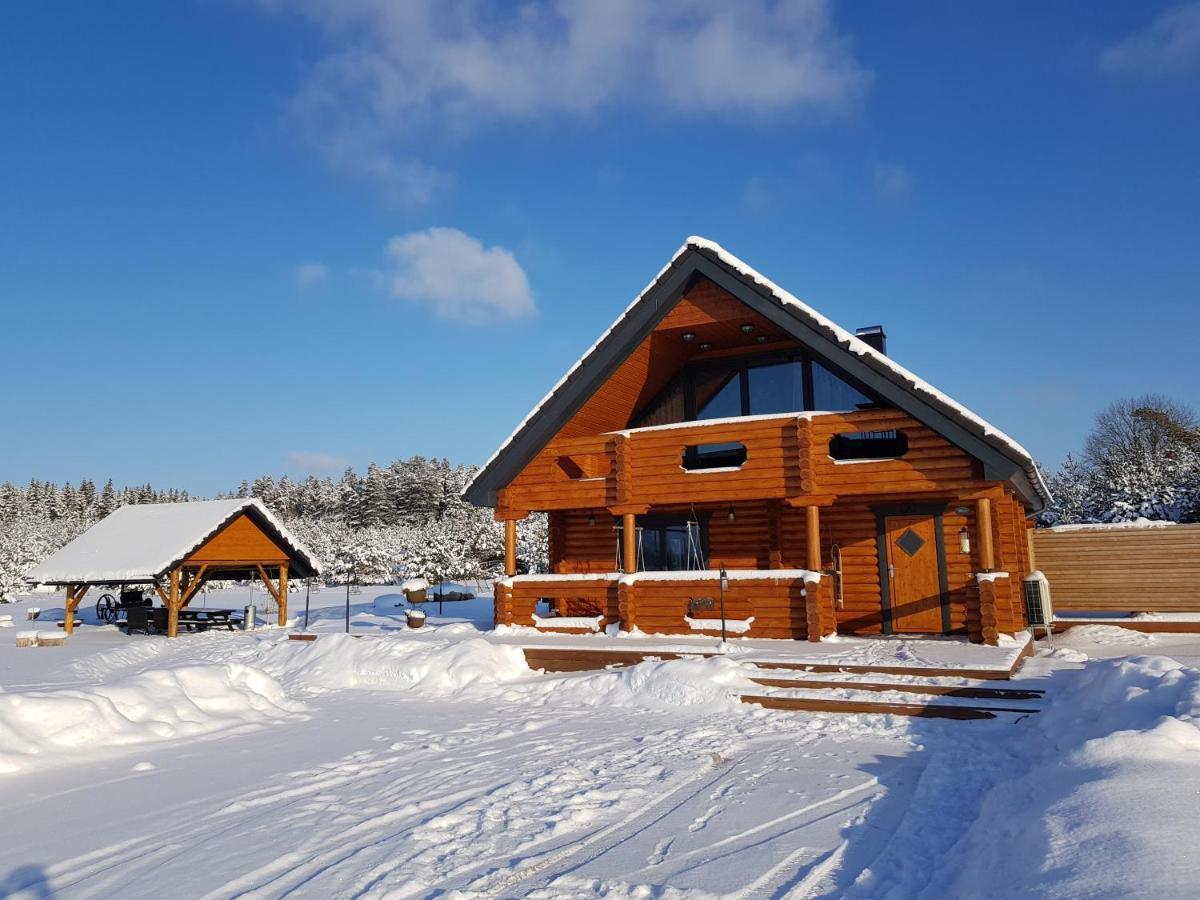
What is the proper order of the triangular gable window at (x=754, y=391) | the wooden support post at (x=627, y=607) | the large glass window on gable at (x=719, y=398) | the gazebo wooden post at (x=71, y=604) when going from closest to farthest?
the wooden support post at (x=627, y=607), the triangular gable window at (x=754, y=391), the large glass window on gable at (x=719, y=398), the gazebo wooden post at (x=71, y=604)

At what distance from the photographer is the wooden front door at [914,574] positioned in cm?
1425

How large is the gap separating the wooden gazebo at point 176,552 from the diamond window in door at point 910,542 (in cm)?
1794

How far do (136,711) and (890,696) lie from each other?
796 cm

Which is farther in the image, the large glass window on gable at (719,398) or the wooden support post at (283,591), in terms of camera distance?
the wooden support post at (283,591)

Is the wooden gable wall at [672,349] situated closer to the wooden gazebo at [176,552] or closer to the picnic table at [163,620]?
the wooden gazebo at [176,552]

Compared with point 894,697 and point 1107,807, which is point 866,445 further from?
point 1107,807

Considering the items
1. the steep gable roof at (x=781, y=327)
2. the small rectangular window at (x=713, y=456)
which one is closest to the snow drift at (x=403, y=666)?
the steep gable roof at (x=781, y=327)

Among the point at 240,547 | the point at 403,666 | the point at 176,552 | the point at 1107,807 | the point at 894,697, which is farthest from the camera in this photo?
the point at 240,547

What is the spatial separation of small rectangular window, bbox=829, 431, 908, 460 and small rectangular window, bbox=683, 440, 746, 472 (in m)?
1.70

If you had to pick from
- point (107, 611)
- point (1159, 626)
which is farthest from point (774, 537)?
point (107, 611)

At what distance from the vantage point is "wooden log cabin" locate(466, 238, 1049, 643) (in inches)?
504

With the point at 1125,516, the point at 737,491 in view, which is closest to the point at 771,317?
the point at 737,491

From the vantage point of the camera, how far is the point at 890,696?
364 inches

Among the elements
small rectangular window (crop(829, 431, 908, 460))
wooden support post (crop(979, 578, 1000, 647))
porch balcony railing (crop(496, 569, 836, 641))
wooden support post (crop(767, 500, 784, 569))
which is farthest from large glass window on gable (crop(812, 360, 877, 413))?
wooden support post (crop(979, 578, 1000, 647))
